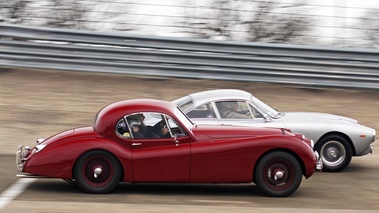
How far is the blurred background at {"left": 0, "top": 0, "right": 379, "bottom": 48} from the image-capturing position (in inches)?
700

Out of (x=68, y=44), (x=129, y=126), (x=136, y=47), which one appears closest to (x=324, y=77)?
(x=136, y=47)

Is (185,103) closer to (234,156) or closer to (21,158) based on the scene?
(234,156)

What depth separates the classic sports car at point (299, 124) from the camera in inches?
449

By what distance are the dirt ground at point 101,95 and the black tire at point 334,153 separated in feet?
12.4

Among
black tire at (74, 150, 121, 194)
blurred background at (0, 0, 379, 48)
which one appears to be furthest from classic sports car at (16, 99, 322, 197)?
blurred background at (0, 0, 379, 48)

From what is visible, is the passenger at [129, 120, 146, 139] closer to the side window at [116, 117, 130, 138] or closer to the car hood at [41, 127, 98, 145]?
the side window at [116, 117, 130, 138]

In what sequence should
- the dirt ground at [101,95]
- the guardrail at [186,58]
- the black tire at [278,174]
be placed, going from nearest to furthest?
1. the black tire at [278,174]
2. the dirt ground at [101,95]
3. the guardrail at [186,58]

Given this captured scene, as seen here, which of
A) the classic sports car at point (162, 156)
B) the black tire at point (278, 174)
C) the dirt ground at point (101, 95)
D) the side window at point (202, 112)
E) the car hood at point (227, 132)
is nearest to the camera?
the classic sports car at point (162, 156)

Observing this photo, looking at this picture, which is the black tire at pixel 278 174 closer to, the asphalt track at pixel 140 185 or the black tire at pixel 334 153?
the asphalt track at pixel 140 185

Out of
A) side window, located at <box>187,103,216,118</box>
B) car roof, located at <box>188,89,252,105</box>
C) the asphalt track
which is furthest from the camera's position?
car roof, located at <box>188,89,252,105</box>

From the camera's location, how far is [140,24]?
703 inches

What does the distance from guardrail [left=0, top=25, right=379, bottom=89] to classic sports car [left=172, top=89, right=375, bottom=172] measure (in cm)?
527

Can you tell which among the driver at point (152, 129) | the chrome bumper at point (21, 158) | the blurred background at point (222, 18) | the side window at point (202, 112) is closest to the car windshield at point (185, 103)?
the side window at point (202, 112)

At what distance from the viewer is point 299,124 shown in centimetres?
1149
